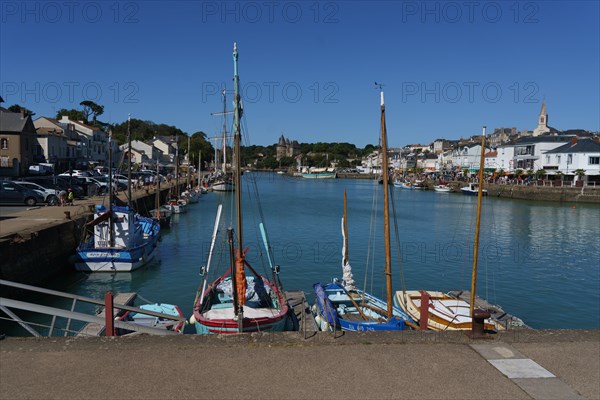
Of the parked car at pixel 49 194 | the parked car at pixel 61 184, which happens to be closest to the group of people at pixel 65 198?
the parked car at pixel 49 194

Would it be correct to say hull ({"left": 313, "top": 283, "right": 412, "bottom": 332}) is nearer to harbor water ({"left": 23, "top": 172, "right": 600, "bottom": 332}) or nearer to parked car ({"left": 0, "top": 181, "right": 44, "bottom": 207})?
harbor water ({"left": 23, "top": 172, "right": 600, "bottom": 332})

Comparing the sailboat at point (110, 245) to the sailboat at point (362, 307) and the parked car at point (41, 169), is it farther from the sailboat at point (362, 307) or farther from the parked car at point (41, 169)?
the parked car at point (41, 169)

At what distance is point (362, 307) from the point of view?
52.1 ft

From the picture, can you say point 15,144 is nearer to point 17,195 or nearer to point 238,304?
point 17,195

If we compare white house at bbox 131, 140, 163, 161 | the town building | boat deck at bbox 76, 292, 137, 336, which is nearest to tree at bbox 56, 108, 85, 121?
white house at bbox 131, 140, 163, 161

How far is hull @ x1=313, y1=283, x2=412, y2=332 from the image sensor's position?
13.2m

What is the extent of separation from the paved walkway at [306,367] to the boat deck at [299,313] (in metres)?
5.88

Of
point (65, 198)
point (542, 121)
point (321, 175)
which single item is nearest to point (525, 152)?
point (542, 121)

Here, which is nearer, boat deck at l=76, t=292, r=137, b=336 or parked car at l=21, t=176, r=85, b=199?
boat deck at l=76, t=292, r=137, b=336

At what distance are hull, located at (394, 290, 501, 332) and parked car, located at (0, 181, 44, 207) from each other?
28.8 metres

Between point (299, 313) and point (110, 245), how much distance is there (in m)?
13.1

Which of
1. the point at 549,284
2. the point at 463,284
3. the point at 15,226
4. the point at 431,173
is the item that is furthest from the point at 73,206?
the point at 431,173

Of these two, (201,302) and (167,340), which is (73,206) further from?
(167,340)

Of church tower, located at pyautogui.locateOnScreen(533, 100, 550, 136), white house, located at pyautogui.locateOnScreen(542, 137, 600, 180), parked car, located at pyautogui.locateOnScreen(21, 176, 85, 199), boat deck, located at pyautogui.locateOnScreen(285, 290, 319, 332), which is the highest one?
church tower, located at pyautogui.locateOnScreen(533, 100, 550, 136)
